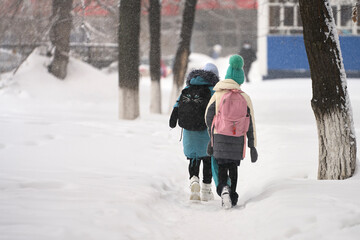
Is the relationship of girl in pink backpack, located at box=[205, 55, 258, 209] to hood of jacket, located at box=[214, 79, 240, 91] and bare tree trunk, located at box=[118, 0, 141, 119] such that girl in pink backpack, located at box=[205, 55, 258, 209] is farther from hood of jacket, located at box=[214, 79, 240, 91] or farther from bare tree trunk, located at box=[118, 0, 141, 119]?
bare tree trunk, located at box=[118, 0, 141, 119]

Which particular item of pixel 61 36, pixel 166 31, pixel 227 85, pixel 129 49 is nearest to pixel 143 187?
pixel 227 85

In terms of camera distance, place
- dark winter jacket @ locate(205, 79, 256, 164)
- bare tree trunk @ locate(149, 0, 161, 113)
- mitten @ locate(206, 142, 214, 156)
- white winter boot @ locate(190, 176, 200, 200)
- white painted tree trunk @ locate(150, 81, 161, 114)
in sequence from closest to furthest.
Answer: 1. dark winter jacket @ locate(205, 79, 256, 164)
2. mitten @ locate(206, 142, 214, 156)
3. white winter boot @ locate(190, 176, 200, 200)
4. bare tree trunk @ locate(149, 0, 161, 113)
5. white painted tree trunk @ locate(150, 81, 161, 114)

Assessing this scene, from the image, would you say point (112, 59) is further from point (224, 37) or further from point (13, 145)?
point (224, 37)

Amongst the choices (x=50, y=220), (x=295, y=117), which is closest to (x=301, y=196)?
(x=50, y=220)

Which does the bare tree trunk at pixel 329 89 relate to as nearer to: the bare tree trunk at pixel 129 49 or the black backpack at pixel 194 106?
the black backpack at pixel 194 106

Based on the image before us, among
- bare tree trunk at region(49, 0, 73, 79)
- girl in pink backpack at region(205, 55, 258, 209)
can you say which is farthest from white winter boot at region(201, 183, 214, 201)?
bare tree trunk at region(49, 0, 73, 79)

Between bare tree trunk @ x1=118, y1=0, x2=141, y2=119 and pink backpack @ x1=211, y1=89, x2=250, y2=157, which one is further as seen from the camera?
bare tree trunk @ x1=118, y1=0, x2=141, y2=119

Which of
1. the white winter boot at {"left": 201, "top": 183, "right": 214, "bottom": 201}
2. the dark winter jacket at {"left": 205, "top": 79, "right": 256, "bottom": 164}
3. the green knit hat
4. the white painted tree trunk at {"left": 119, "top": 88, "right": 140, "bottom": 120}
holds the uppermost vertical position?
the green knit hat

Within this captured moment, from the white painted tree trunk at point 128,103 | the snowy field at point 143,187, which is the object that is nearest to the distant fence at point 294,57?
the snowy field at point 143,187

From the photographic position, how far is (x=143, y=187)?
699cm

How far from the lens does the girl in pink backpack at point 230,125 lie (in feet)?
19.4

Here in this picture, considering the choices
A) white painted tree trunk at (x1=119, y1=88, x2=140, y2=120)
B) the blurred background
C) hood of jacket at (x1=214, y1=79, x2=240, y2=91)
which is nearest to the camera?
hood of jacket at (x1=214, y1=79, x2=240, y2=91)

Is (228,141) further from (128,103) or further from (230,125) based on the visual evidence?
(128,103)

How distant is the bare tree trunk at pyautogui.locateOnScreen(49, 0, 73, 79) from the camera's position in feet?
51.0
